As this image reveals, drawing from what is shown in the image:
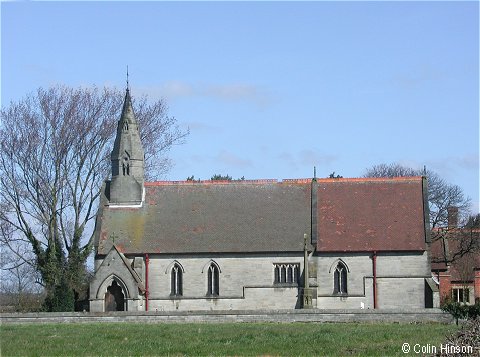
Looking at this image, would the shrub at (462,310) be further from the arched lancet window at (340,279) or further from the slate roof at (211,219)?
the slate roof at (211,219)

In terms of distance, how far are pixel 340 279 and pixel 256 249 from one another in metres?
4.65

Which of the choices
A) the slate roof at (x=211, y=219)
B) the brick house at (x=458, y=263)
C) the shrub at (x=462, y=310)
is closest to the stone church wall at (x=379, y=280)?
the slate roof at (x=211, y=219)

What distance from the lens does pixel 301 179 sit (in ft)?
185

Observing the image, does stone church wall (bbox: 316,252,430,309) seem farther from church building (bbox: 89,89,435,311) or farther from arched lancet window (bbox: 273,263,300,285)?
arched lancet window (bbox: 273,263,300,285)

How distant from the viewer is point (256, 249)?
171ft

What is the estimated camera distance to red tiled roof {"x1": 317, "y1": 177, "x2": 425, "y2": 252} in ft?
171

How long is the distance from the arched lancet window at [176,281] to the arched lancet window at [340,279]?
8.08 m

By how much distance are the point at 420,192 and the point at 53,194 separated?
20.5m

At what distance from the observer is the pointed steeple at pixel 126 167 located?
2152 inches

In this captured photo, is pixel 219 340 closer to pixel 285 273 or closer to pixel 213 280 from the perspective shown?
Result: pixel 285 273

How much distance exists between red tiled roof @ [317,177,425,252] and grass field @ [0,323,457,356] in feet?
48.5

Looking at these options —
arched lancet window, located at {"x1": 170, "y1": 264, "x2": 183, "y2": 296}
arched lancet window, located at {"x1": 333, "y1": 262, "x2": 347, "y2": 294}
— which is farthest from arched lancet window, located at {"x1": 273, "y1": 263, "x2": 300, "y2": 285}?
arched lancet window, located at {"x1": 170, "y1": 264, "x2": 183, "y2": 296}

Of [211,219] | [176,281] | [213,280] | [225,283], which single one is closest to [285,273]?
[225,283]

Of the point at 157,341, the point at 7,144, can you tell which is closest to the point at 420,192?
the point at 7,144
